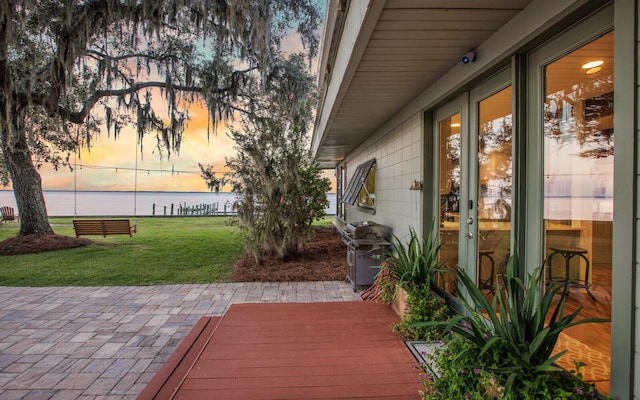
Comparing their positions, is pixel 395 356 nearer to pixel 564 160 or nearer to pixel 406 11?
pixel 564 160

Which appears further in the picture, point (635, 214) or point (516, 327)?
point (516, 327)

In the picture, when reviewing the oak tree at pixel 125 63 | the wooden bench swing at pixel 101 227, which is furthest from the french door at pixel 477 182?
the wooden bench swing at pixel 101 227

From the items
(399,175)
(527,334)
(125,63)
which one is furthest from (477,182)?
(125,63)

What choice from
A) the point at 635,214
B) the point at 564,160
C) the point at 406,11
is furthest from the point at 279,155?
the point at 635,214

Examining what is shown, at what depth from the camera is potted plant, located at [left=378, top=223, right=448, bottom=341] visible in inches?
112

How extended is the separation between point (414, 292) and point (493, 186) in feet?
3.60

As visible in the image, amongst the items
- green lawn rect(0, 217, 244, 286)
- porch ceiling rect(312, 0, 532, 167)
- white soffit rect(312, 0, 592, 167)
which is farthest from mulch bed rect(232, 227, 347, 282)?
white soffit rect(312, 0, 592, 167)

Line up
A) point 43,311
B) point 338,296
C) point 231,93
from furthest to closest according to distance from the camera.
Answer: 1. point 231,93
2. point 338,296
3. point 43,311

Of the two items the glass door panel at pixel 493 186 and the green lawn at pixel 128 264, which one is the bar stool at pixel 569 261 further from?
the green lawn at pixel 128 264

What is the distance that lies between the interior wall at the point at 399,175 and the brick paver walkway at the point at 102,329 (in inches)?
52.8

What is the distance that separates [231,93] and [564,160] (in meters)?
7.47

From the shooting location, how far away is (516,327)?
174cm

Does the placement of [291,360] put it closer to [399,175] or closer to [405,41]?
[405,41]

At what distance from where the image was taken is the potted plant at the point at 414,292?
2840 millimetres
